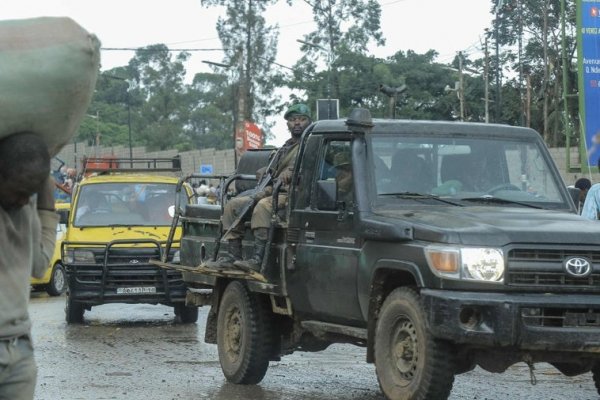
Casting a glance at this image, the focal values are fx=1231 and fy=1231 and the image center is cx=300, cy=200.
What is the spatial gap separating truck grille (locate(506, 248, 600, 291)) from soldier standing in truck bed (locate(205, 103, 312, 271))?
2.63 metres

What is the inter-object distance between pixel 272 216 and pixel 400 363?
2.19 m

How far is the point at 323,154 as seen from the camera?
942 cm

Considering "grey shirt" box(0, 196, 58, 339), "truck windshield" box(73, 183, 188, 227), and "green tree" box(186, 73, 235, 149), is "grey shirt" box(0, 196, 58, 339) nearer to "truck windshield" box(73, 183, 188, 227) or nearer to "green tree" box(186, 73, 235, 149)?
"truck windshield" box(73, 183, 188, 227)

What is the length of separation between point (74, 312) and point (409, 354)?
28.7 feet

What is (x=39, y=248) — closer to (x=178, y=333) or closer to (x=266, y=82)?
(x=178, y=333)

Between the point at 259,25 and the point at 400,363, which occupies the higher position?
the point at 259,25

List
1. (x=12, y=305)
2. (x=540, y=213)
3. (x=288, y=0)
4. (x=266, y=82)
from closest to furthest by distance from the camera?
(x=12, y=305) < (x=540, y=213) < (x=288, y=0) < (x=266, y=82)

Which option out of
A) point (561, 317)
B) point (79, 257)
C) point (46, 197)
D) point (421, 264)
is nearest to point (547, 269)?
point (561, 317)

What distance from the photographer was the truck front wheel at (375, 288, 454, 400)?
7703 millimetres

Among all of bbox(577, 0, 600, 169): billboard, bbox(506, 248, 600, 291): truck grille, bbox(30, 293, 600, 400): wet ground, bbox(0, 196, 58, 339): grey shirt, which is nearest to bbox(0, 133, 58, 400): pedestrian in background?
bbox(0, 196, 58, 339): grey shirt

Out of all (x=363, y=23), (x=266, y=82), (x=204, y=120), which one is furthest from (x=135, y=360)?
(x=204, y=120)

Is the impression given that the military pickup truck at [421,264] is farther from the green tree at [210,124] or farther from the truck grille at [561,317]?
the green tree at [210,124]

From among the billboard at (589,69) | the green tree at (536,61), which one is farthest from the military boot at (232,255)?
the green tree at (536,61)

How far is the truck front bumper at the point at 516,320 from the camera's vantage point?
24.5ft
